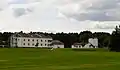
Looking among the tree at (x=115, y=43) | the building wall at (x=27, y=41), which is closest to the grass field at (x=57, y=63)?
the tree at (x=115, y=43)

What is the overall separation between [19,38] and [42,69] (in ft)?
493

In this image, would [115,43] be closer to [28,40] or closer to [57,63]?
[57,63]

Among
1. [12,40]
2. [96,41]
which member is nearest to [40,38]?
[12,40]

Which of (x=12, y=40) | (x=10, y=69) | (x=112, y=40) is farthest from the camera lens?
(x=12, y=40)

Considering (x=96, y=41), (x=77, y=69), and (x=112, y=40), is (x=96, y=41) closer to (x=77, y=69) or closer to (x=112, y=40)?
(x=112, y=40)

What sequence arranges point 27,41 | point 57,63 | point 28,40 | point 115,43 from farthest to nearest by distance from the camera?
point 27,41 < point 28,40 < point 115,43 < point 57,63

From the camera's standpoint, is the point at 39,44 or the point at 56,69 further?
the point at 39,44

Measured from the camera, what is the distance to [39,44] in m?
189

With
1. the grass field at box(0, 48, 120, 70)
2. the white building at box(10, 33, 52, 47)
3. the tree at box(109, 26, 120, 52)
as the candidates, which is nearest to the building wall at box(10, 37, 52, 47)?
the white building at box(10, 33, 52, 47)

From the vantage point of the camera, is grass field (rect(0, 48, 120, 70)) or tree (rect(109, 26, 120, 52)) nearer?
grass field (rect(0, 48, 120, 70))

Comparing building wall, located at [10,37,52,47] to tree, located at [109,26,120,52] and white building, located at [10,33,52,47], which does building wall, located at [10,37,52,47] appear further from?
tree, located at [109,26,120,52]

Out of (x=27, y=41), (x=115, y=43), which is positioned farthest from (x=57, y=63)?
(x=27, y=41)

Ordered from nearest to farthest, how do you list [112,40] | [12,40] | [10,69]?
1. [10,69]
2. [112,40]
3. [12,40]

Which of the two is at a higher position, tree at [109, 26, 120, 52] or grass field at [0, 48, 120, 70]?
tree at [109, 26, 120, 52]
